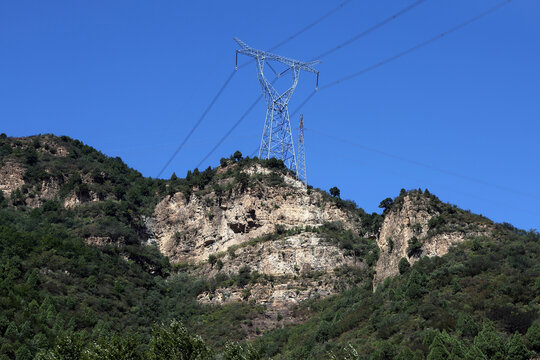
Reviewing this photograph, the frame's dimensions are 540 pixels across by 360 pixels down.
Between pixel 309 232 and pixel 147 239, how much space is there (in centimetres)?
2256

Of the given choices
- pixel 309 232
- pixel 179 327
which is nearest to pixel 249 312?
pixel 309 232

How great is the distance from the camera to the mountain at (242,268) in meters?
65.8

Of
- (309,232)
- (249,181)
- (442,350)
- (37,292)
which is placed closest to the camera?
(442,350)

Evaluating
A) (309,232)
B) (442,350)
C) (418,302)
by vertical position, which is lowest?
(442,350)

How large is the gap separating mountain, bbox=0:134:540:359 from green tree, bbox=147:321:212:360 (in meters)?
0.16

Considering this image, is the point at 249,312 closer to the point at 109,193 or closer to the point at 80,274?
the point at 80,274

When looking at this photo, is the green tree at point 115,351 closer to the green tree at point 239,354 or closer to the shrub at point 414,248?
the green tree at point 239,354

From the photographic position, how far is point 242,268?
3748 inches

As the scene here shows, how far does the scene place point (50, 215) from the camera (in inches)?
4104

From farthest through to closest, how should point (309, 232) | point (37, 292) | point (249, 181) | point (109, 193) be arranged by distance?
point (109, 193), point (249, 181), point (309, 232), point (37, 292)

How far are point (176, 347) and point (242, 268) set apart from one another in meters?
36.5

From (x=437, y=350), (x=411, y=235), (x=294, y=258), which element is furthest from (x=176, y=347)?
(x=294, y=258)

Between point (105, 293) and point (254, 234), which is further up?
point (254, 234)

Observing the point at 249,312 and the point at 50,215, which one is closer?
the point at 249,312
